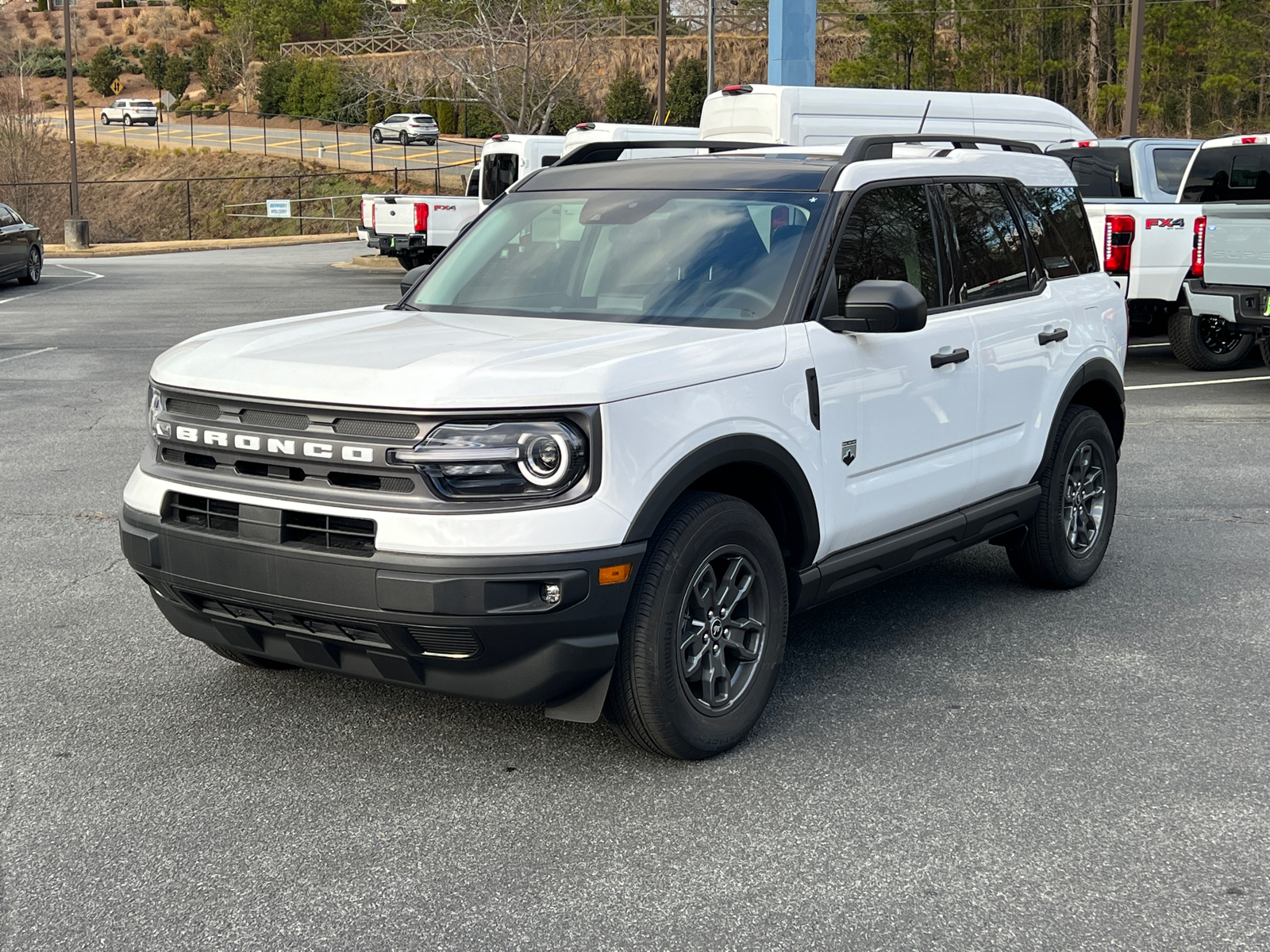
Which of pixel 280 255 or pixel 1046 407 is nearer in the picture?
pixel 1046 407

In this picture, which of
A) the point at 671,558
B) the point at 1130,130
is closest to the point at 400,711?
the point at 671,558

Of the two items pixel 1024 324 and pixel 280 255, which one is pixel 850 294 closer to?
pixel 1024 324

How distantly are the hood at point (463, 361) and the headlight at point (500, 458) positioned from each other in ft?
0.25

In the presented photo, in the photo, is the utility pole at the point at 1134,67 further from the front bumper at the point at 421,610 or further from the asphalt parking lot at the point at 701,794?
the front bumper at the point at 421,610

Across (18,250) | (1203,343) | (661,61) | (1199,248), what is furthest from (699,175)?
(661,61)

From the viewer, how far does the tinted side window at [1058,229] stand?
6281 mm

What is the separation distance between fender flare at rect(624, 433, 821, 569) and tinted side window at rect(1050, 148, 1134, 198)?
36.1 feet

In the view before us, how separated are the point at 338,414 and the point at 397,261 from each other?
28.9 m

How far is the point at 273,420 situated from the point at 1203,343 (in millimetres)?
11753

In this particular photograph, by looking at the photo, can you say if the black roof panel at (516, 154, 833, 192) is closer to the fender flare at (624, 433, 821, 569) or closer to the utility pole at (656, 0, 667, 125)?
the fender flare at (624, 433, 821, 569)

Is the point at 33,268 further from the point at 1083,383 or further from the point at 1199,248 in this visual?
the point at 1083,383

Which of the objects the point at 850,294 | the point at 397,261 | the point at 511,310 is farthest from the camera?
the point at 397,261

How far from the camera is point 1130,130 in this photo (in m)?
24.7

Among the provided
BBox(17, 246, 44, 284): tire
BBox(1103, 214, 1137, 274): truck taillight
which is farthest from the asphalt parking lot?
BBox(17, 246, 44, 284): tire
